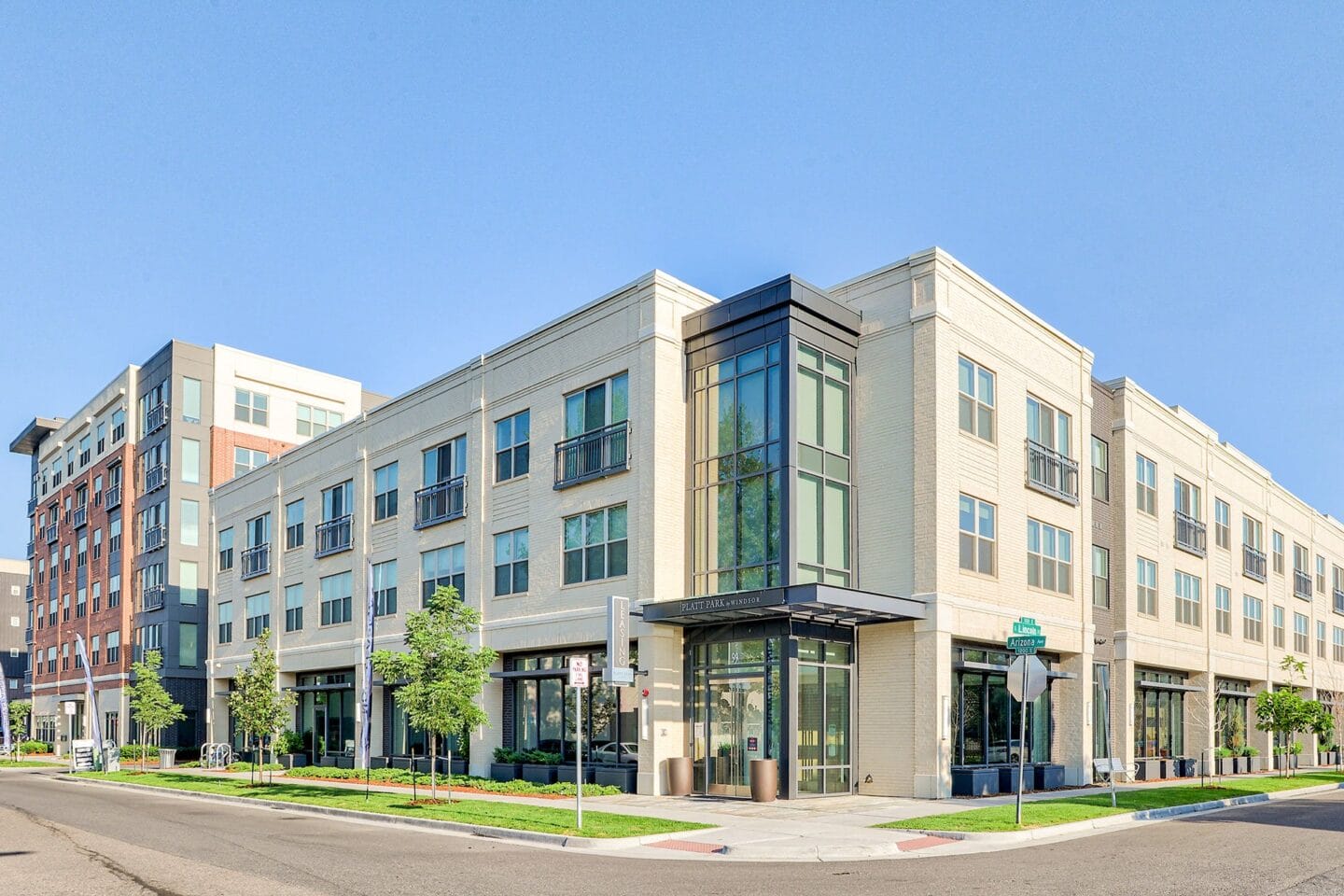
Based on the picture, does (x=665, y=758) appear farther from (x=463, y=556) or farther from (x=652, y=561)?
(x=463, y=556)

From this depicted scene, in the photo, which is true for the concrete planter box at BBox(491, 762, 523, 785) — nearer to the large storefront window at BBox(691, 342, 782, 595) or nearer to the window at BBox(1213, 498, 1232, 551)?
the large storefront window at BBox(691, 342, 782, 595)

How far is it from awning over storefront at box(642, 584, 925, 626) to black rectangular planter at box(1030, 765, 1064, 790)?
6.67 meters

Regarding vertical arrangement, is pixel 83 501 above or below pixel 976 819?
above

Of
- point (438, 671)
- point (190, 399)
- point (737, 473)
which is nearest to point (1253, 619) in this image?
point (737, 473)

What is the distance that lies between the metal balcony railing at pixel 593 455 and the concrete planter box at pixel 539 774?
24.3 ft

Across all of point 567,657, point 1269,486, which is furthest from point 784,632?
point 1269,486

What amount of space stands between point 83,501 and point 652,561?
5887 centimetres

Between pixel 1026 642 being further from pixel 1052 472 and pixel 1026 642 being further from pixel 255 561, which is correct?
pixel 255 561

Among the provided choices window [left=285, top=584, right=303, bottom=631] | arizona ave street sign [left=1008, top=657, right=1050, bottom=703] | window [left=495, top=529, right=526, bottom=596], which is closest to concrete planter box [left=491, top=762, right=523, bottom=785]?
window [left=495, top=529, right=526, bottom=596]

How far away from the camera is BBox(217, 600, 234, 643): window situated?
53200mm

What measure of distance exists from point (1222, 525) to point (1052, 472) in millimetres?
16251

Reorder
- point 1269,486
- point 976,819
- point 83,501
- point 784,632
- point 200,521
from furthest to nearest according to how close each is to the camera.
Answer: point 83,501
point 200,521
point 1269,486
point 784,632
point 976,819

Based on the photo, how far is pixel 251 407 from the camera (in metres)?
65.9

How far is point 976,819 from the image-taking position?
2152 cm
